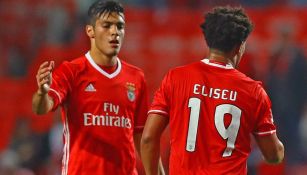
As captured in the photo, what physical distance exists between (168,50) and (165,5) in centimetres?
75

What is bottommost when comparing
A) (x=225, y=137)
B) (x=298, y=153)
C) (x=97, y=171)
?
(x=298, y=153)

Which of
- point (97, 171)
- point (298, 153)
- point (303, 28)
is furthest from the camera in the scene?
point (303, 28)

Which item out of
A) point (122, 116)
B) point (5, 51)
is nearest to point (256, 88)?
point (122, 116)

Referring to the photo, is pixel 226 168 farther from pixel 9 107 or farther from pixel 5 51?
pixel 5 51

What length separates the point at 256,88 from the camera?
4.58 meters

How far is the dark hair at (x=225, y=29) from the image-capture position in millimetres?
4566

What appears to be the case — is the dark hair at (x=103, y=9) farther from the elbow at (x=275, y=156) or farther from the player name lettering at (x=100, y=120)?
the elbow at (x=275, y=156)

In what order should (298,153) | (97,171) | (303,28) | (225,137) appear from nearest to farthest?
(225,137) < (97,171) < (298,153) < (303,28)

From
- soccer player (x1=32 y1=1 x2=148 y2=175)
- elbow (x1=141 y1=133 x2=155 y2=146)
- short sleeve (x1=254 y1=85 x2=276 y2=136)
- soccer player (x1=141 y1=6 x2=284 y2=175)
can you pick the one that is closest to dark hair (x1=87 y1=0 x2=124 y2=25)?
soccer player (x1=32 y1=1 x2=148 y2=175)

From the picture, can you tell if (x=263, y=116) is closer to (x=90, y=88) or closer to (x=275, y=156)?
(x=275, y=156)

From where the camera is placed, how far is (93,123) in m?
5.25

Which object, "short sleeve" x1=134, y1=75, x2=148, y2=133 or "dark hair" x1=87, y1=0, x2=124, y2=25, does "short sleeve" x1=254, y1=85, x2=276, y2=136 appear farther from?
"dark hair" x1=87, y1=0, x2=124, y2=25

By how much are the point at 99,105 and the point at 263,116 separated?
1.15 m

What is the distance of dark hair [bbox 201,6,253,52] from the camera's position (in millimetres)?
4566
